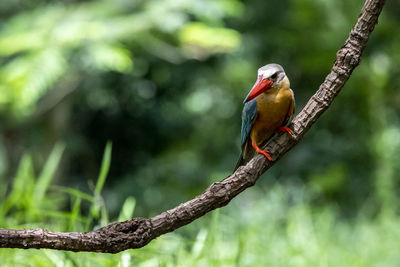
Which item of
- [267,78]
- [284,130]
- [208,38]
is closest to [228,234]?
[208,38]

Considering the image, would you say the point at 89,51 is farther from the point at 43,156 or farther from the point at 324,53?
the point at 324,53

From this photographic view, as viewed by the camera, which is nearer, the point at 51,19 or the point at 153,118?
the point at 51,19

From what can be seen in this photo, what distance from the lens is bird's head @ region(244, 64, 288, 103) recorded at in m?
1.18

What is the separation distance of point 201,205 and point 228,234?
2.94m

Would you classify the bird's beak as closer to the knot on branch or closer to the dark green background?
the knot on branch

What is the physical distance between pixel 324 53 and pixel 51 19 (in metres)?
2.06

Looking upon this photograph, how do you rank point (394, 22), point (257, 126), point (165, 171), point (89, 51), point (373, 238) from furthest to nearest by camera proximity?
point (165, 171) → point (394, 22) → point (89, 51) → point (373, 238) → point (257, 126)

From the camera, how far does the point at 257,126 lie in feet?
4.73

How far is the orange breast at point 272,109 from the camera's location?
1.35 metres

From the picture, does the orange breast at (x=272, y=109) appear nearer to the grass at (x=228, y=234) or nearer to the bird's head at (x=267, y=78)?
the bird's head at (x=267, y=78)

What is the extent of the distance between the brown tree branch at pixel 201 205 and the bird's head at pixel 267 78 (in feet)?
0.29

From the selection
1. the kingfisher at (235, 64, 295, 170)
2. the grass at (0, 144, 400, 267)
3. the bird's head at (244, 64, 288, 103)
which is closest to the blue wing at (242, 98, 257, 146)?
the kingfisher at (235, 64, 295, 170)

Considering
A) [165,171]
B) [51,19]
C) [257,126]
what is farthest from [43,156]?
[257,126]

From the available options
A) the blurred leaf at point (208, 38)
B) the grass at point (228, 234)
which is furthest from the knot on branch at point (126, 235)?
the blurred leaf at point (208, 38)
